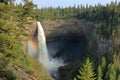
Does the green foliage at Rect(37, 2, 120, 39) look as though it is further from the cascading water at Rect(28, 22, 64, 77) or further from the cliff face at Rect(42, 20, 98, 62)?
the cascading water at Rect(28, 22, 64, 77)

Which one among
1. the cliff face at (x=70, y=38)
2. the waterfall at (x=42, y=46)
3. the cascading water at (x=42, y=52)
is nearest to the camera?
the cascading water at (x=42, y=52)

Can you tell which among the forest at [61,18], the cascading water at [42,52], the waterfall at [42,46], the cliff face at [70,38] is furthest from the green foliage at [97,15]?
the cascading water at [42,52]

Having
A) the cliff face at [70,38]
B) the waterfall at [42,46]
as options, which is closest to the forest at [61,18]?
the cliff face at [70,38]

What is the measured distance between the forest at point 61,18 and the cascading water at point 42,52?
658cm

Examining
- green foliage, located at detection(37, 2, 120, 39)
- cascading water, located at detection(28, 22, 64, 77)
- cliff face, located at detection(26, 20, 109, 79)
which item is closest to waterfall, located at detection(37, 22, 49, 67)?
cascading water, located at detection(28, 22, 64, 77)

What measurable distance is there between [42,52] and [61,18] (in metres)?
16.3

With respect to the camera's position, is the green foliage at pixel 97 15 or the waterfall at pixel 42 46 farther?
the waterfall at pixel 42 46

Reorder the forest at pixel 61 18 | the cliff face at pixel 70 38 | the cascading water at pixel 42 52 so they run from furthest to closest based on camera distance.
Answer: the cliff face at pixel 70 38
the cascading water at pixel 42 52
the forest at pixel 61 18

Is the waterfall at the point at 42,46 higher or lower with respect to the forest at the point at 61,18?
lower

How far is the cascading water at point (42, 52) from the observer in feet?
460

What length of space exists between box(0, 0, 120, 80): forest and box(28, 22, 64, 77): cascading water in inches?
259

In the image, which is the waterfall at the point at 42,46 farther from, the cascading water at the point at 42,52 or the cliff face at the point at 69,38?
the cliff face at the point at 69,38

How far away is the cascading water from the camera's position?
460ft

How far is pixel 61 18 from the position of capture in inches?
5974
